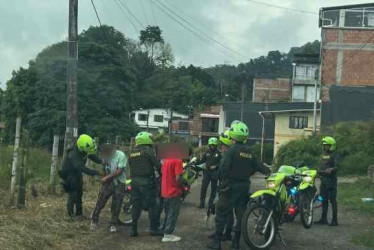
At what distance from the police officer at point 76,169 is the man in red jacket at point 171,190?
151 cm

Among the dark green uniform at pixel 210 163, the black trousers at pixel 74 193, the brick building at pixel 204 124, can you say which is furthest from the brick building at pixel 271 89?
the black trousers at pixel 74 193

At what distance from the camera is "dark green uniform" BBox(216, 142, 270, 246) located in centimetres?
865

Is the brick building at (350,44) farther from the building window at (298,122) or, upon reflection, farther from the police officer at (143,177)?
the police officer at (143,177)

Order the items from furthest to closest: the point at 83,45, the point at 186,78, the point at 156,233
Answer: the point at 186,78 → the point at 83,45 → the point at 156,233

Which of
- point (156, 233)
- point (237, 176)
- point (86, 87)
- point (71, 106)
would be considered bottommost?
point (156, 233)

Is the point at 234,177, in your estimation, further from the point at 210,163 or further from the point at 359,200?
the point at 359,200

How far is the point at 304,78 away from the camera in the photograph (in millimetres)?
75688

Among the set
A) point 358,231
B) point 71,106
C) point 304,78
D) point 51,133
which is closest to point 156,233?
point 358,231

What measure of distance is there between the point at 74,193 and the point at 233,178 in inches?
141

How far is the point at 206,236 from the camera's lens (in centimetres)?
997

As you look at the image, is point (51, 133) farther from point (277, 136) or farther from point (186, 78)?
point (186, 78)

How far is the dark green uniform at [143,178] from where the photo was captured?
9719mm

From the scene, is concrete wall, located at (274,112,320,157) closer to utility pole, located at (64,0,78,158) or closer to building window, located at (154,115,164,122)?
building window, located at (154,115,164,122)

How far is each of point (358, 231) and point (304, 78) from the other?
66.2 meters
